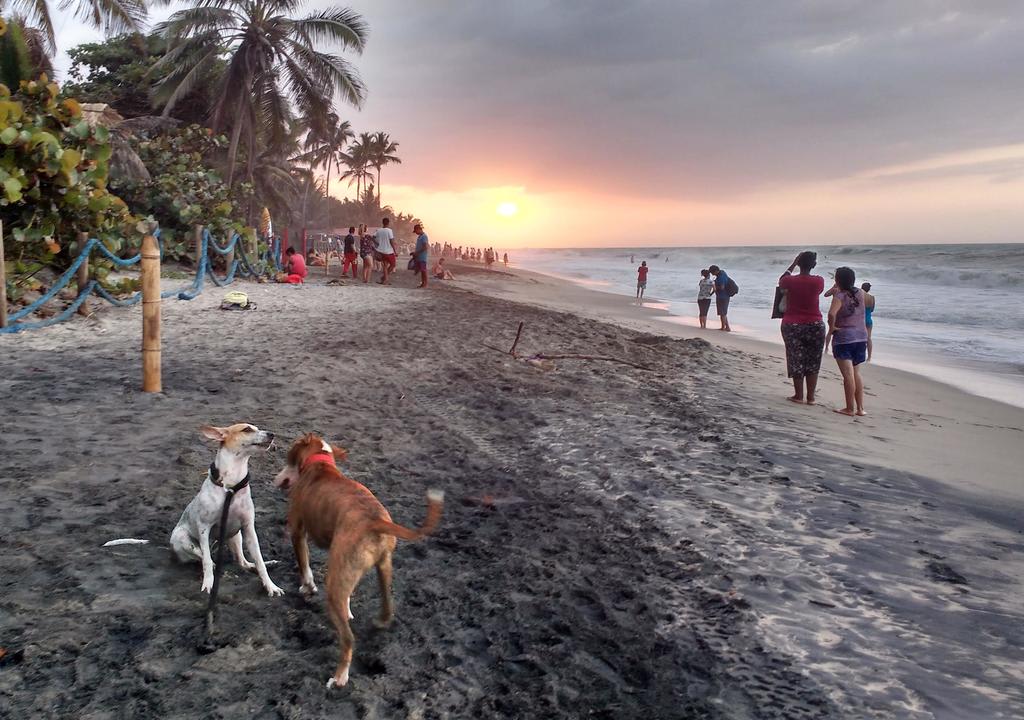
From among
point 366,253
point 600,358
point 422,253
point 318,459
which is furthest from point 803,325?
point 366,253

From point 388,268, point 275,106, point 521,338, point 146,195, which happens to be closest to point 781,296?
point 521,338

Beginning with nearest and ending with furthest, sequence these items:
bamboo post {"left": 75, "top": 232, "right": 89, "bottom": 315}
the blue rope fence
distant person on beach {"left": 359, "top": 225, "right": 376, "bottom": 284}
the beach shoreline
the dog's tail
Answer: the dog's tail, the beach shoreline, the blue rope fence, bamboo post {"left": 75, "top": 232, "right": 89, "bottom": 315}, distant person on beach {"left": 359, "top": 225, "right": 376, "bottom": 284}

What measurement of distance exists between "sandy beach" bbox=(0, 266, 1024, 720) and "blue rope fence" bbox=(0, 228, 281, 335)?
884 mm

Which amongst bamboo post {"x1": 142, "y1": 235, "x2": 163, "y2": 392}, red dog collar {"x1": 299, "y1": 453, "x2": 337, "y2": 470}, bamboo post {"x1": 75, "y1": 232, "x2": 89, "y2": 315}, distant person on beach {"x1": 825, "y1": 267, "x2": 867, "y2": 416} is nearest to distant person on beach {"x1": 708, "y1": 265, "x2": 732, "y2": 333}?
distant person on beach {"x1": 825, "y1": 267, "x2": 867, "y2": 416}

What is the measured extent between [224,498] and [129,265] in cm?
962

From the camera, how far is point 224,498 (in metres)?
3.00

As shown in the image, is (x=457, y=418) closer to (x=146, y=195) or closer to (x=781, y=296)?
(x=781, y=296)

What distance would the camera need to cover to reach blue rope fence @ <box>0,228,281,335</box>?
8430 mm

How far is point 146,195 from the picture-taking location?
668 inches

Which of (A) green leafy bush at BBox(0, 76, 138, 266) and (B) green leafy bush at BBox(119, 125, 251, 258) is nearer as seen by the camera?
(A) green leafy bush at BBox(0, 76, 138, 266)

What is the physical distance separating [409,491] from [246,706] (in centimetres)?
227

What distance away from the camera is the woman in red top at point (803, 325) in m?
7.63

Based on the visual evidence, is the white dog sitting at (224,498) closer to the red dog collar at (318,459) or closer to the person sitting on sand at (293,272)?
the red dog collar at (318,459)

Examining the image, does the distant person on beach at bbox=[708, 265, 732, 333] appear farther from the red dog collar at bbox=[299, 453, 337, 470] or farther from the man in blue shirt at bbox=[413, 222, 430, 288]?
the red dog collar at bbox=[299, 453, 337, 470]
